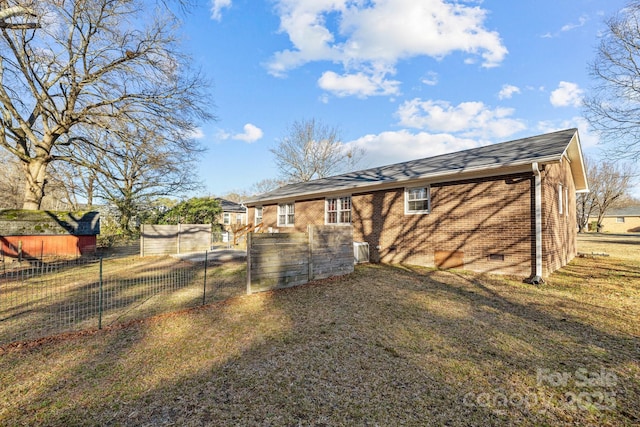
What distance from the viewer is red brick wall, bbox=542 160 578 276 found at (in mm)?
8203

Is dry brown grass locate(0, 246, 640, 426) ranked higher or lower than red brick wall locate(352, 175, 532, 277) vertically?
lower

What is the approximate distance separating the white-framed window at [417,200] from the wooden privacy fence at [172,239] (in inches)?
462

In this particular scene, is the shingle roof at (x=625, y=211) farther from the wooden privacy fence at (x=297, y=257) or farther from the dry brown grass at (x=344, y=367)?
the wooden privacy fence at (x=297, y=257)

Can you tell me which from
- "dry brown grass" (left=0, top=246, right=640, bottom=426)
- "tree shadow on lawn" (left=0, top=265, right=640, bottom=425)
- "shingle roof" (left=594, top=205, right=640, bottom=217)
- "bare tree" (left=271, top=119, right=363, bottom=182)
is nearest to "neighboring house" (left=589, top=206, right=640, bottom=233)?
"shingle roof" (left=594, top=205, right=640, bottom=217)

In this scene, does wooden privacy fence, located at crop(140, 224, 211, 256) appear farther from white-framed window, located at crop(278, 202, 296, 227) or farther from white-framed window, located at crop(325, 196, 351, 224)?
white-framed window, located at crop(325, 196, 351, 224)

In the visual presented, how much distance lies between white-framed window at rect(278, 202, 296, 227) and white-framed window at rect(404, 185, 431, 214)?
741cm

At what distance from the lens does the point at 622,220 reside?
4488 cm

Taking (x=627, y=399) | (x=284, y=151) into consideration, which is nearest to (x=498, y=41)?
(x=627, y=399)

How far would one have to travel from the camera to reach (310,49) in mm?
14688

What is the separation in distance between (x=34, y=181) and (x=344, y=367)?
56.0ft

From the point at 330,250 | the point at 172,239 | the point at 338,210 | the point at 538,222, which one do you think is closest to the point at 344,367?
the point at 330,250

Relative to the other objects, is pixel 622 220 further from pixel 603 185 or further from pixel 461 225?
pixel 461 225

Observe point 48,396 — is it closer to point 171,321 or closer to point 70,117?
point 171,321

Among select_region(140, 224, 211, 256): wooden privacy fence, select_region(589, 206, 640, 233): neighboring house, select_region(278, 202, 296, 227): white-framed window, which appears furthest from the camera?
select_region(589, 206, 640, 233): neighboring house
